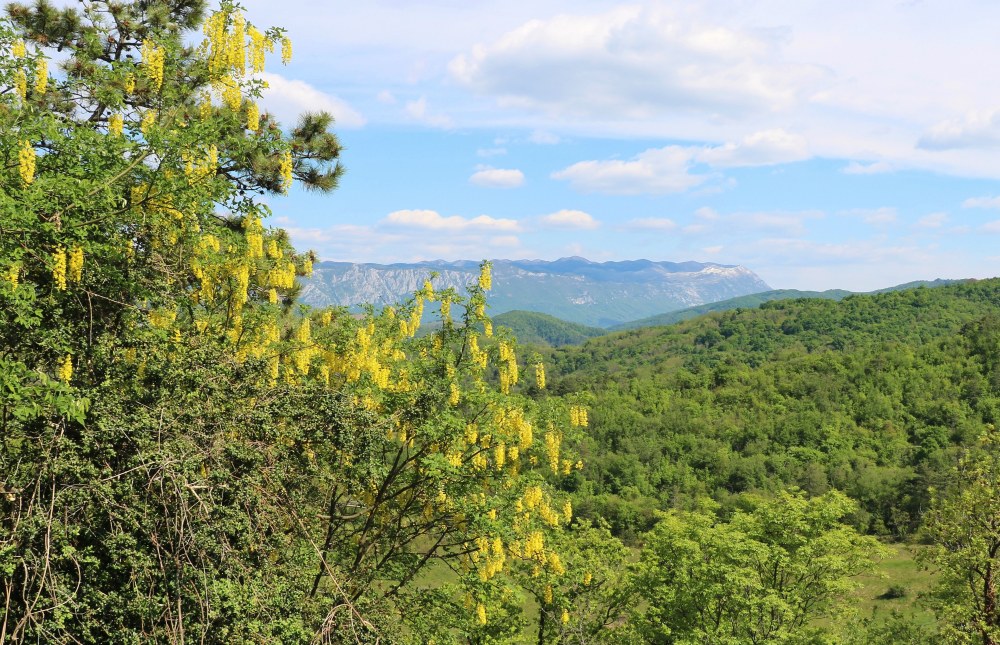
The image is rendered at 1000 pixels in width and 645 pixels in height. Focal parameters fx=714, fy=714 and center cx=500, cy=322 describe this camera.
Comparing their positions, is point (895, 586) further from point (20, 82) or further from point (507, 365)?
point (20, 82)

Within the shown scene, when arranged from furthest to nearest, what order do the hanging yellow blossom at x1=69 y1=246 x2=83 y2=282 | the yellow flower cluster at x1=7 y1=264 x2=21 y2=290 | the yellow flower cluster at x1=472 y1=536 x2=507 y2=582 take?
1. the yellow flower cluster at x1=472 y1=536 x2=507 y2=582
2. the hanging yellow blossom at x1=69 y1=246 x2=83 y2=282
3. the yellow flower cluster at x1=7 y1=264 x2=21 y2=290

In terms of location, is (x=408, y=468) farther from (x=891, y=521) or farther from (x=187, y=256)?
(x=891, y=521)

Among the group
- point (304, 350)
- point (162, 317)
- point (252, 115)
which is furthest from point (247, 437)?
point (252, 115)

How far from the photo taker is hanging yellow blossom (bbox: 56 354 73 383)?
750 cm

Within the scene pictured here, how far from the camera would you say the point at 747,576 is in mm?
19797

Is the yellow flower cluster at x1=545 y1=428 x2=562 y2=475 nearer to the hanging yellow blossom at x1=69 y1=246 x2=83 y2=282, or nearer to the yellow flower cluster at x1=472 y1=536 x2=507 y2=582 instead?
the yellow flower cluster at x1=472 y1=536 x2=507 y2=582

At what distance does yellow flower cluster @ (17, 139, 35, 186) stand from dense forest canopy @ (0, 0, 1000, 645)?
1 cm

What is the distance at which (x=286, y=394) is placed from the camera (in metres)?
9.72

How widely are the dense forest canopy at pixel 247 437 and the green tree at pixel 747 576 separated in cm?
11

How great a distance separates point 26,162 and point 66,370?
2207 millimetres

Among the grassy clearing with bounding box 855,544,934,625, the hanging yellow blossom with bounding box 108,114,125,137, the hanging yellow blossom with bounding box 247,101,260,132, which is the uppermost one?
the hanging yellow blossom with bounding box 247,101,260,132

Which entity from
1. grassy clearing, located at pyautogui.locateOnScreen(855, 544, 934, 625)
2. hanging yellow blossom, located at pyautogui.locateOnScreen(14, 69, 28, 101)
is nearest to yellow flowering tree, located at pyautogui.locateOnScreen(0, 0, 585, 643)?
hanging yellow blossom, located at pyautogui.locateOnScreen(14, 69, 28, 101)

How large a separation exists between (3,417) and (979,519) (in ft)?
65.1

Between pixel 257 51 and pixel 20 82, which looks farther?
pixel 257 51
